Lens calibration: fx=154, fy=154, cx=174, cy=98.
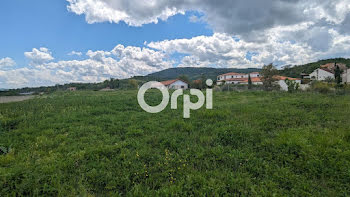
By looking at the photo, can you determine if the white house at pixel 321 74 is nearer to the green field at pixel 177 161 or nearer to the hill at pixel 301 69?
the hill at pixel 301 69

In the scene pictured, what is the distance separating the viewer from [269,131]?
5215 millimetres

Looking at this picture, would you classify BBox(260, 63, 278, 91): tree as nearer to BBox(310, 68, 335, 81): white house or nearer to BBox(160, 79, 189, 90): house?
BBox(160, 79, 189, 90): house

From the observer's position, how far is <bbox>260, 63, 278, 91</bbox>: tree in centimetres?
2139

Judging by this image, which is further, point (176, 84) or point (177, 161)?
point (176, 84)

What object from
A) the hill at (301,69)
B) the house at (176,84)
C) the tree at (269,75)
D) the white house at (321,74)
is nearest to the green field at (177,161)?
the tree at (269,75)

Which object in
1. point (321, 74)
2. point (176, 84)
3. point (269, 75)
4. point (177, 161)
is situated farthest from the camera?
point (176, 84)

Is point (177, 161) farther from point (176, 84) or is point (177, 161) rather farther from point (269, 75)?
point (176, 84)

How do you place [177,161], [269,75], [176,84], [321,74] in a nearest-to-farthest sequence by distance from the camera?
[177,161], [269,75], [321,74], [176,84]

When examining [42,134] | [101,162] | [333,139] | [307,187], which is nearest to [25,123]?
[42,134]

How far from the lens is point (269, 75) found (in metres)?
21.5

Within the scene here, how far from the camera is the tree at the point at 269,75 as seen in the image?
21391 millimetres

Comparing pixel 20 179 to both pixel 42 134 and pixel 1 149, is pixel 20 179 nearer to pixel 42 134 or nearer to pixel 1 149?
pixel 1 149

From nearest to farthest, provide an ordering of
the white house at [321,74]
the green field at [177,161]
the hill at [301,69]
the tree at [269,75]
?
the green field at [177,161] → the tree at [269,75] → the white house at [321,74] → the hill at [301,69]

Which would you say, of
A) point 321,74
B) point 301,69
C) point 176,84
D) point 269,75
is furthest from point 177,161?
point 301,69
